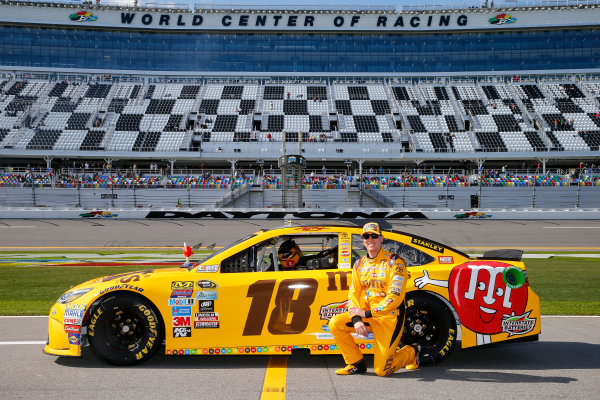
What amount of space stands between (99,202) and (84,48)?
31970 millimetres

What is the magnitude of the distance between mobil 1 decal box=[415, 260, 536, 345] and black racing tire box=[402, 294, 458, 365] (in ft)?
0.42

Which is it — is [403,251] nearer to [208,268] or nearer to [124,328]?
[208,268]

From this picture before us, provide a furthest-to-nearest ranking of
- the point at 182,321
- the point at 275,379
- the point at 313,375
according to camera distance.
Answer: the point at 182,321 < the point at 313,375 < the point at 275,379

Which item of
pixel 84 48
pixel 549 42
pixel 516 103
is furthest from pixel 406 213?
pixel 84 48

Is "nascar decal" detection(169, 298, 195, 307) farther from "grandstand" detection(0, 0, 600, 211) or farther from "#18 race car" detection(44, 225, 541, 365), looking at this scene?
"grandstand" detection(0, 0, 600, 211)

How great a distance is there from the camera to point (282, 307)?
4.63 metres

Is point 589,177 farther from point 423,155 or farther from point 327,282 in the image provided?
point 327,282

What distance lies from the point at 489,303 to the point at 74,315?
4129mm

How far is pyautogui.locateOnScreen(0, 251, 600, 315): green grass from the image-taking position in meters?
7.18

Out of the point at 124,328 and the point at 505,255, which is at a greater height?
the point at 505,255

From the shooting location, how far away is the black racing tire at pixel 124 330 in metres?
4.60

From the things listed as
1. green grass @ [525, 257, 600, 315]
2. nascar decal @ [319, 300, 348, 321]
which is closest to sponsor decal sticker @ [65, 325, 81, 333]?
nascar decal @ [319, 300, 348, 321]

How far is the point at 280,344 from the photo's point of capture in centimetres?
458

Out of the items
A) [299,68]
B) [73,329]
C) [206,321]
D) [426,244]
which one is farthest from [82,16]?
[426,244]
